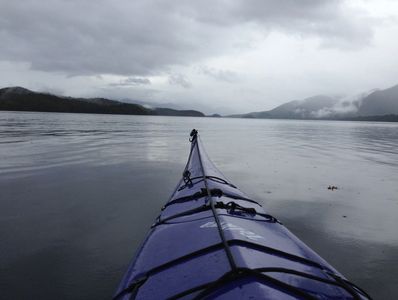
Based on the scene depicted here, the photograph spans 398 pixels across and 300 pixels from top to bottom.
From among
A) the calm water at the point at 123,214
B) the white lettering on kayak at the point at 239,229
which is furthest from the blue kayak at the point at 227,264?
the calm water at the point at 123,214

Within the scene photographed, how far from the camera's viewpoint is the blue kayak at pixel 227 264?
3.08m

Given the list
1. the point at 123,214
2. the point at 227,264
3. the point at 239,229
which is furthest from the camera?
the point at 123,214

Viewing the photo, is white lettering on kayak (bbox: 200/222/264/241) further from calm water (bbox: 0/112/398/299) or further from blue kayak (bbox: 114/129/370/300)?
calm water (bbox: 0/112/398/299)

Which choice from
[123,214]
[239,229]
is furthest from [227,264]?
[123,214]

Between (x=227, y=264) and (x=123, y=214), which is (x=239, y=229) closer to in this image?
(x=227, y=264)

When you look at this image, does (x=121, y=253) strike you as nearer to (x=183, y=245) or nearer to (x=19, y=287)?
(x=19, y=287)

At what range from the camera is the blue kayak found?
3080 millimetres

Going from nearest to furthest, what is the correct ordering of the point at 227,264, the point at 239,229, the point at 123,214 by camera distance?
the point at 227,264
the point at 239,229
the point at 123,214

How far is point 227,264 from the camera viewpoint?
3.41 meters

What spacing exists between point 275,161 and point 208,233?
608 inches

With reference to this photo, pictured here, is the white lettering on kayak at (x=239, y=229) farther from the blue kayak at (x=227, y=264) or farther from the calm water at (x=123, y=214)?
the calm water at (x=123, y=214)

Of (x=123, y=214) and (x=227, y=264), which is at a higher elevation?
(x=227, y=264)

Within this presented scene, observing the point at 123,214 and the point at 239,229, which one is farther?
the point at 123,214

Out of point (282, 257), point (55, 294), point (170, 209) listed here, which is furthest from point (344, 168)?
point (55, 294)
